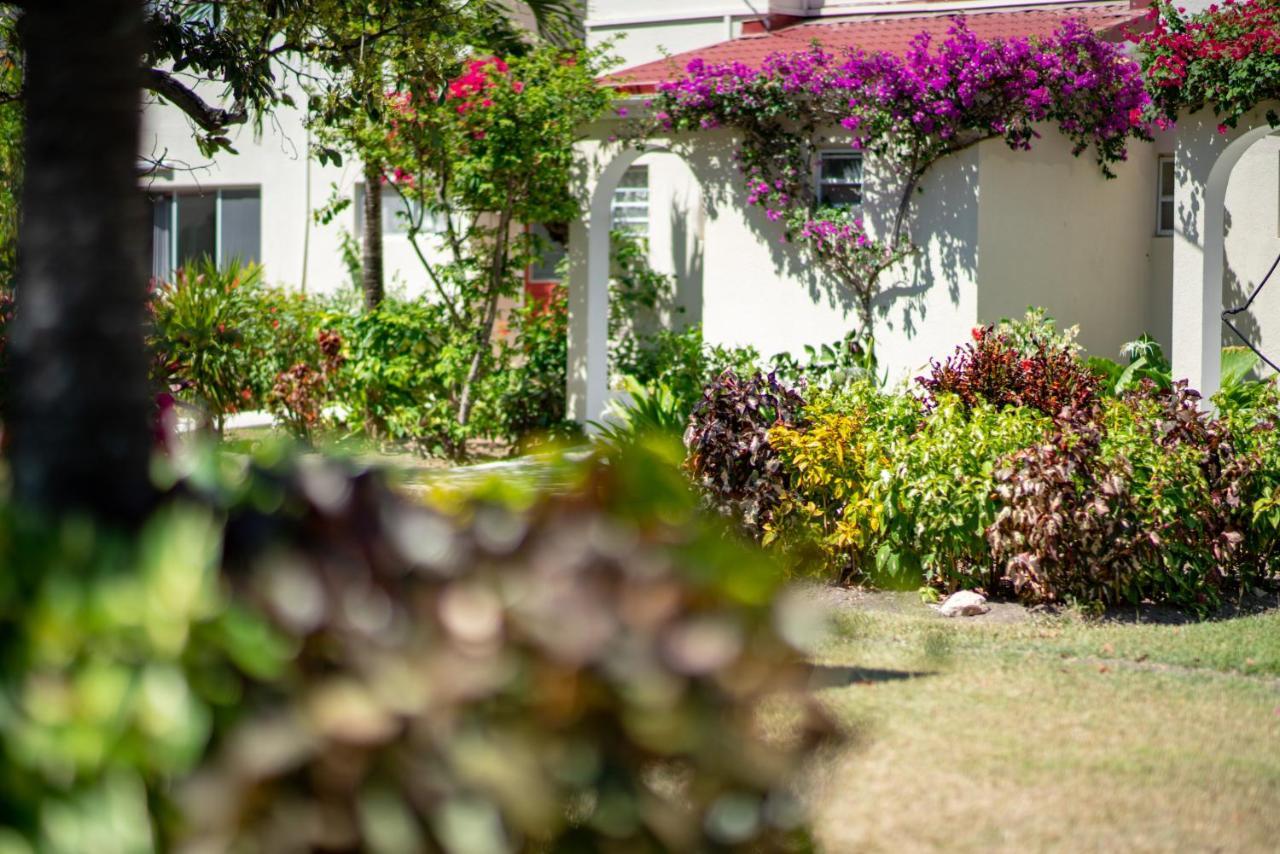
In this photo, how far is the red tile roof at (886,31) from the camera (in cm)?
1306

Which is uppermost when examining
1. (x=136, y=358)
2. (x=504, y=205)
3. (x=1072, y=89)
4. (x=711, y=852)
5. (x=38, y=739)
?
(x=1072, y=89)

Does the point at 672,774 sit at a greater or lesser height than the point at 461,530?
lesser

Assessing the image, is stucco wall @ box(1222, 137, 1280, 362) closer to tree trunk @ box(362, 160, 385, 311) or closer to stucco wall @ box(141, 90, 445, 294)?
tree trunk @ box(362, 160, 385, 311)

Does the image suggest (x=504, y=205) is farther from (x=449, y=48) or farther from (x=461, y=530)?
(x=461, y=530)

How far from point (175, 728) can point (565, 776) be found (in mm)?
595

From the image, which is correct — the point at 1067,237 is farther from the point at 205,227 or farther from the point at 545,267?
the point at 205,227

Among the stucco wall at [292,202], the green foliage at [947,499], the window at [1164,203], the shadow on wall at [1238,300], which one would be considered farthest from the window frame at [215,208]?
the green foliage at [947,499]

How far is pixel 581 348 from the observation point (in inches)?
511

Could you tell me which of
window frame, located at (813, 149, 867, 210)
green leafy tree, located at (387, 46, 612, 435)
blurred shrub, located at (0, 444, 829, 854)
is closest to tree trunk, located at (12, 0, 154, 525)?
blurred shrub, located at (0, 444, 829, 854)

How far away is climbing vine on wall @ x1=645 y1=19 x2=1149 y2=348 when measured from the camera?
11.1 metres

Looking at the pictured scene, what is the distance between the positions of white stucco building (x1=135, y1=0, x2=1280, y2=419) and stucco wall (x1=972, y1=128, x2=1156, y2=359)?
21 millimetres

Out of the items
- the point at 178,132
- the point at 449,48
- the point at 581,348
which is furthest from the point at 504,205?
the point at 178,132

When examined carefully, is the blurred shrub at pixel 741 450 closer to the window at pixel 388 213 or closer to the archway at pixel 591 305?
the archway at pixel 591 305

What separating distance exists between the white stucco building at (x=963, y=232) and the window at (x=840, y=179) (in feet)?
0.40
